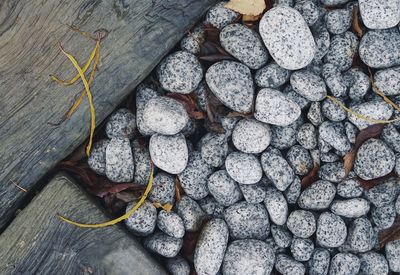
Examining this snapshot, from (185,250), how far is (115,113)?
2.22 ft

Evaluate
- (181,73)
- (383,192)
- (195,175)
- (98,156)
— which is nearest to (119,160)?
(98,156)

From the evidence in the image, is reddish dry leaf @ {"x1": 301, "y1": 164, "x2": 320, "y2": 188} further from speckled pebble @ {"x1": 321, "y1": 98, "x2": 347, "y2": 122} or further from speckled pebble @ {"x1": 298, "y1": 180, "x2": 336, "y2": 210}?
speckled pebble @ {"x1": 321, "y1": 98, "x2": 347, "y2": 122}

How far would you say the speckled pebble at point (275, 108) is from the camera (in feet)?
6.60

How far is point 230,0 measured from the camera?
6.95 feet

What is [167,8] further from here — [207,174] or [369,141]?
[369,141]

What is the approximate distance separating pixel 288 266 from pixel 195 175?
0.56 m

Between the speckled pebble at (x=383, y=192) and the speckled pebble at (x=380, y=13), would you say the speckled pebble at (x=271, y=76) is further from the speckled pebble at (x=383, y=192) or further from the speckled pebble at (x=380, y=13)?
the speckled pebble at (x=383, y=192)

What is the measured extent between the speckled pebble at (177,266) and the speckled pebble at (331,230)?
584 millimetres

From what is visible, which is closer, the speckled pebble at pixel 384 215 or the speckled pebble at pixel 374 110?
the speckled pebble at pixel 374 110

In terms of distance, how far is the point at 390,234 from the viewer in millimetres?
2162

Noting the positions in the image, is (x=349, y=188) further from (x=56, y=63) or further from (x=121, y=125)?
(x=56, y=63)

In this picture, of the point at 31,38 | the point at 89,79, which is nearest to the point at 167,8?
the point at 89,79

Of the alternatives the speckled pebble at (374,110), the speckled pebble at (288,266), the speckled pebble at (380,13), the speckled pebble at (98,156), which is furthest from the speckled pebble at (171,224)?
the speckled pebble at (380,13)

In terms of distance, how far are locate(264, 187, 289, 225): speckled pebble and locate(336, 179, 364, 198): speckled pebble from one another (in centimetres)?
24
